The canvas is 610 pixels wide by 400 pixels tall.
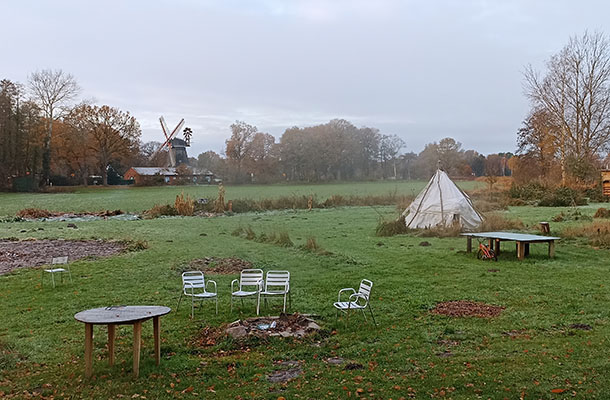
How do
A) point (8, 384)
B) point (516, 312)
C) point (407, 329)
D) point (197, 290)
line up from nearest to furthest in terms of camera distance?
point (8, 384), point (407, 329), point (516, 312), point (197, 290)

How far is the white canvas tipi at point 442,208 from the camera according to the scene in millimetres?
24031

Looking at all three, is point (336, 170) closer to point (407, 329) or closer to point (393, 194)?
point (393, 194)

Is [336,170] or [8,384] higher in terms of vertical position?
[336,170]

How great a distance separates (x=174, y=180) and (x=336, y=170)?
22300 mm

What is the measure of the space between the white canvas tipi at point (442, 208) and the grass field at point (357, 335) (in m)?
6.43

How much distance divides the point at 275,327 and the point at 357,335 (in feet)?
4.44

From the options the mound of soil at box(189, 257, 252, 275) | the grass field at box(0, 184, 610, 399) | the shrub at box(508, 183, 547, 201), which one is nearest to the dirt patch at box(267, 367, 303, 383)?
the grass field at box(0, 184, 610, 399)

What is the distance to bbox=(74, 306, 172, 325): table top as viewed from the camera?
6.45m

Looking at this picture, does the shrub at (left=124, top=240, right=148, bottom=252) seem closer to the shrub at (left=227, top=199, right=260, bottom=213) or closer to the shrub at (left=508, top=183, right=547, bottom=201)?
the shrub at (left=227, top=199, right=260, bottom=213)

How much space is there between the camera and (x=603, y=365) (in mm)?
6445

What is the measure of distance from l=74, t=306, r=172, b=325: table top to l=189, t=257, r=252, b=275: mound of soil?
300 inches

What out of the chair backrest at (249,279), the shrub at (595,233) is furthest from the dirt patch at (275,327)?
the shrub at (595,233)

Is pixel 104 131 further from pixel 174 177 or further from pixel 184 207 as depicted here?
pixel 184 207

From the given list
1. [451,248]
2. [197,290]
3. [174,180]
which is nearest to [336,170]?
[174,180]
